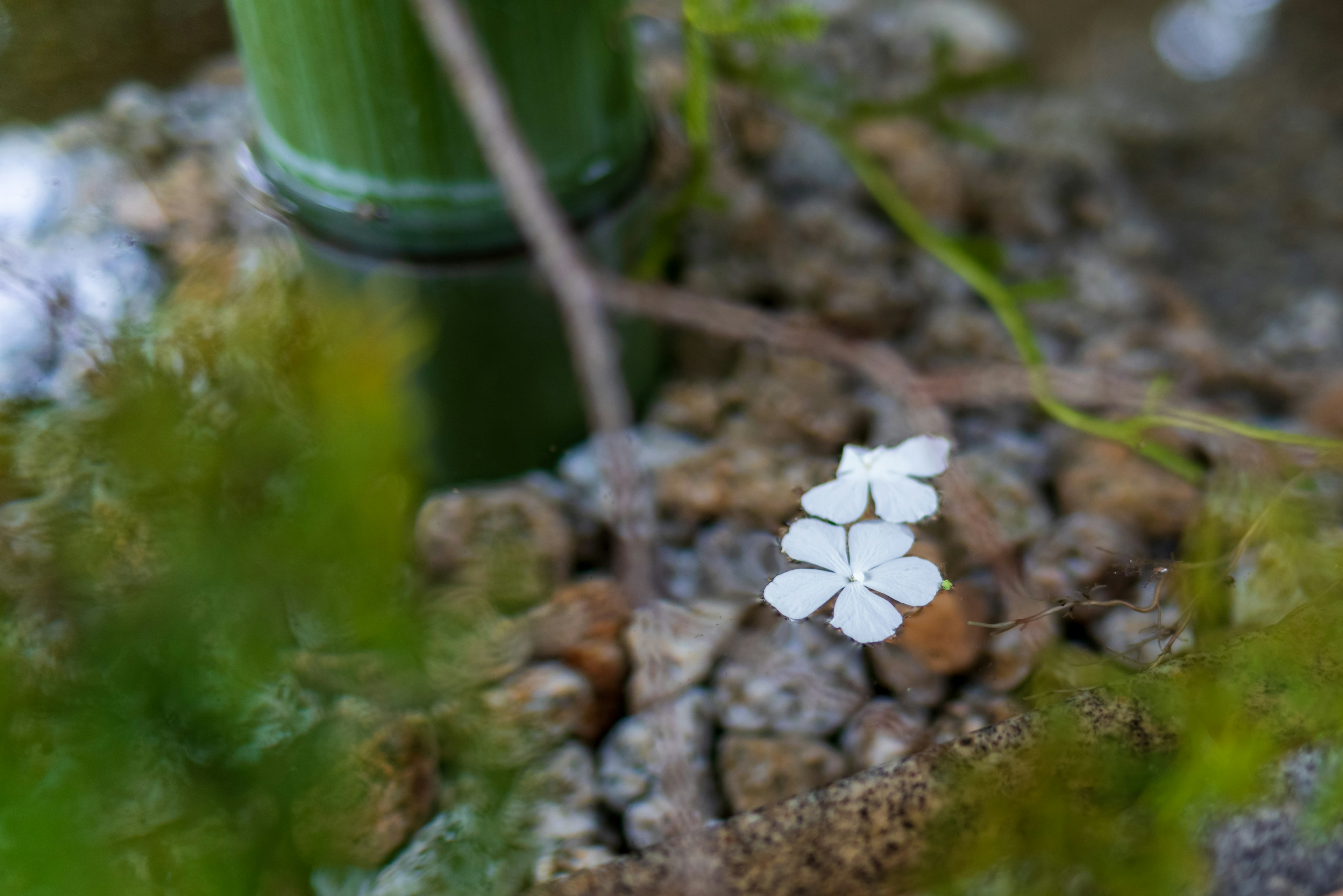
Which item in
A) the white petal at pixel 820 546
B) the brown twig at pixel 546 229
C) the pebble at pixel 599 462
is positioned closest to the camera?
the brown twig at pixel 546 229

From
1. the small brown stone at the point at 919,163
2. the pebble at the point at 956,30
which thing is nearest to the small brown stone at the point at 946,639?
the small brown stone at the point at 919,163

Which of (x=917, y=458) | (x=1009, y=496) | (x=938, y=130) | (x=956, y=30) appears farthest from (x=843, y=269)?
(x=956, y=30)

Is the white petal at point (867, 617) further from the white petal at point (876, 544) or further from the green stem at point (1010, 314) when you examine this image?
the green stem at point (1010, 314)

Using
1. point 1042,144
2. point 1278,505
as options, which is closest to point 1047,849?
point 1278,505

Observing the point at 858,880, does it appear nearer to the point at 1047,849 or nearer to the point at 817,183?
the point at 1047,849

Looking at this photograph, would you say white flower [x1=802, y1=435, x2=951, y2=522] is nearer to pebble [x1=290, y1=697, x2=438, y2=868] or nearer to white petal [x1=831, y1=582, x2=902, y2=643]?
white petal [x1=831, y1=582, x2=902, y2=643]

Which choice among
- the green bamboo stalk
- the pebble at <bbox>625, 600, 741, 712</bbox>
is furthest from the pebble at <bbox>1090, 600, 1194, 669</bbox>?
the green bamboo stalk

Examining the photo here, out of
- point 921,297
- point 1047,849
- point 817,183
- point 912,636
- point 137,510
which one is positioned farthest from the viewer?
point 817,183
